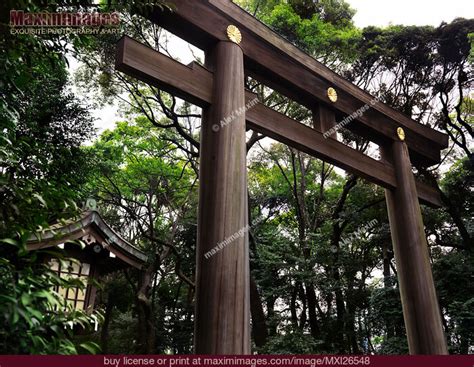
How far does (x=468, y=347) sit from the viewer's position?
7.57 meters

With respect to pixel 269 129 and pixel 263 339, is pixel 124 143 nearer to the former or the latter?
pixel 263 339

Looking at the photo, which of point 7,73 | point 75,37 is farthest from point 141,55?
point 7,73

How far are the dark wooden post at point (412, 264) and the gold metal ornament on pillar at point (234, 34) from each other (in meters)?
3.11

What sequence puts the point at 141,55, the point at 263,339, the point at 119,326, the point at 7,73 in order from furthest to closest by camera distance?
the point at 119,326
the point at 263,339
the point at 141,55
the point at 7,73

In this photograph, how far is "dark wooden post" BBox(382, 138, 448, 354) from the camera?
4473mm

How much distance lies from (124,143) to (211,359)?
1077 centimetres

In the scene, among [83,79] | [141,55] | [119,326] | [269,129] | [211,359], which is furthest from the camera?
[119,326]

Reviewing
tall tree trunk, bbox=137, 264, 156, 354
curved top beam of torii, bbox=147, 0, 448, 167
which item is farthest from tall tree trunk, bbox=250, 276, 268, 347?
curved top beam of torii, bbox=147, 0, 448, 167

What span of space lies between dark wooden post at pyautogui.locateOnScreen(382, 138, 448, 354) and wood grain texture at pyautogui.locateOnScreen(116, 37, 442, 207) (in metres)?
0.23

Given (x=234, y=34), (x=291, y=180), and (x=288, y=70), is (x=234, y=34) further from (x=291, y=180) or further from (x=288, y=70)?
(x=291, y=180)

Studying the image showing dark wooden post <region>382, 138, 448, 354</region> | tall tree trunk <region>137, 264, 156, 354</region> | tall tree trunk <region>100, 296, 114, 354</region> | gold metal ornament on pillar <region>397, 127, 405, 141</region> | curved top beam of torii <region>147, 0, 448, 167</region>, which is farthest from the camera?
tall tree trunk <region>100, 296, 114, 354</region>

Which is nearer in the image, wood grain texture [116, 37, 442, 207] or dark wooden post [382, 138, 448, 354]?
wood grain texture [116, 37, 442, 207]

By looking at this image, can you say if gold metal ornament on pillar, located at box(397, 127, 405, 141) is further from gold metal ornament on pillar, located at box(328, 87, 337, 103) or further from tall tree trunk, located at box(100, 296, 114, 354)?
tall tree trunk, located at box(100, 296, 114, 354)

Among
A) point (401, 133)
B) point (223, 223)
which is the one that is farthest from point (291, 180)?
point (223, 223)
